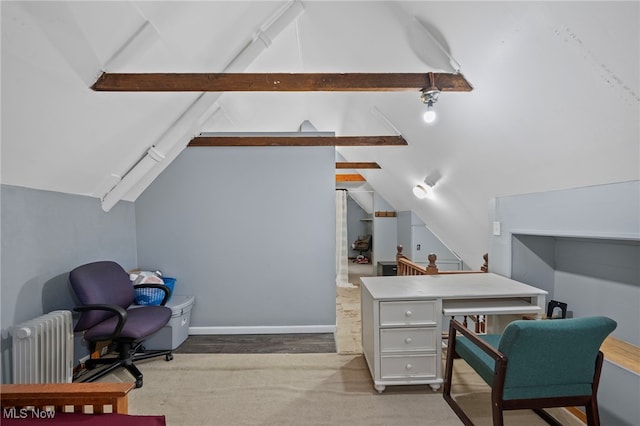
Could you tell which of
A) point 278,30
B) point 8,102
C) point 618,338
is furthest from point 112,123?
point 618,338

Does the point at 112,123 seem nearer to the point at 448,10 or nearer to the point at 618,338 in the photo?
the point at 448,10

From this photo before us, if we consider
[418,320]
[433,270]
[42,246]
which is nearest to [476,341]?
[418,320]

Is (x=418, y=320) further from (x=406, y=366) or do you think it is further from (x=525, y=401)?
(x=525, y=401)

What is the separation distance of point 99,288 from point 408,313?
2.47 m

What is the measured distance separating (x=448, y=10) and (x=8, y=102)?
2443 mm

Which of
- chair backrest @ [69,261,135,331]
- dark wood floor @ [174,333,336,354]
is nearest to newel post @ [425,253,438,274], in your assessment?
dark wood floor @ [174,333,336,354]

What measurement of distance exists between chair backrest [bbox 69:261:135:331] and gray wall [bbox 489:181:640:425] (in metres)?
3.43

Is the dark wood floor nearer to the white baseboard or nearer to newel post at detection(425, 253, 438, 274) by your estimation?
the white baseboard

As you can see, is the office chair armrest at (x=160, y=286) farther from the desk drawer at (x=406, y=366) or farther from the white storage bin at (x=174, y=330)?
the desk drawer at (x=406, y=366)

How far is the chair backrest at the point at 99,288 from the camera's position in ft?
7.20

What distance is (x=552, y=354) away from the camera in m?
1.42

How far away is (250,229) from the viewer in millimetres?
3369

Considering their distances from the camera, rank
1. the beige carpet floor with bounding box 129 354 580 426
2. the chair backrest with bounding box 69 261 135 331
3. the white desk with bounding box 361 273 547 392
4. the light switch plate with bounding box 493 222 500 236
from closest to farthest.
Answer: the beige carpet floor with bounding box 129 354 580 426, the white desk with bounding box 361 273 547 392, the chair backrest with bounding box 69 261 135 331, the light switch plate with bounding box 493 222 500 236

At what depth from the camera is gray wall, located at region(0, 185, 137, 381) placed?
1.87 metres
